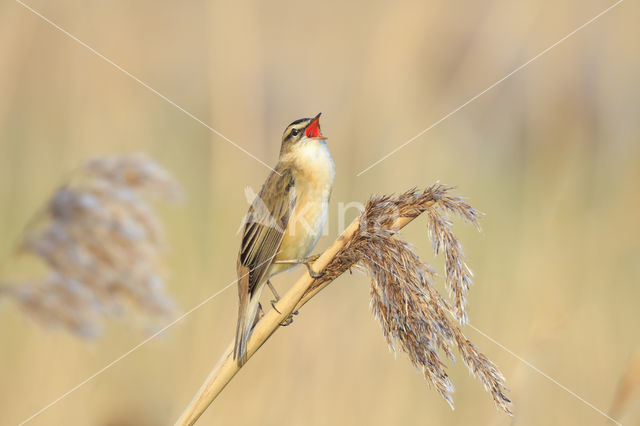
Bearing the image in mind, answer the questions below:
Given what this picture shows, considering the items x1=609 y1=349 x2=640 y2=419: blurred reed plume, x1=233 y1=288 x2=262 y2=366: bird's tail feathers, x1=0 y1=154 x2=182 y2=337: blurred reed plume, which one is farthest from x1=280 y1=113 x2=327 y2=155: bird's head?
x1=609 y1=349 x2=640 y2=419: blurred reed plume

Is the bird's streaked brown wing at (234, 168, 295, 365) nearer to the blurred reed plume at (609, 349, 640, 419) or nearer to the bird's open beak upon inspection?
the bird's open beak

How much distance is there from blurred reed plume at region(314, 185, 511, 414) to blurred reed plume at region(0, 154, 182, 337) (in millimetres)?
735

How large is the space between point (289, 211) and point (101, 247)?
0.75 meters

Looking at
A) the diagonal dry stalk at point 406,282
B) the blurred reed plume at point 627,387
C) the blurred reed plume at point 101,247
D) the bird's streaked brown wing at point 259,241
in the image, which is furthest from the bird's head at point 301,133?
the blurred reed plume at point 627,387

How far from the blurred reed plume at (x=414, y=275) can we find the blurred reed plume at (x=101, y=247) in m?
0.73

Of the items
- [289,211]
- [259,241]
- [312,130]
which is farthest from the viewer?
[312,130]

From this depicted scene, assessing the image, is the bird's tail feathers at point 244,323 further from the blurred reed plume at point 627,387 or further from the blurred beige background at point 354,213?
the blurred reed plume at point 627,387

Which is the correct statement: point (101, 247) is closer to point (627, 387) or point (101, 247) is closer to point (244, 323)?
point (244, 323)

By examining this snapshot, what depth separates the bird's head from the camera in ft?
8.54

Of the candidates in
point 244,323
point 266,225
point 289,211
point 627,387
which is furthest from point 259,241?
point 627,387

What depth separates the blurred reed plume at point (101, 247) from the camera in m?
1.92

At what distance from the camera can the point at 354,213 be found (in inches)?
107

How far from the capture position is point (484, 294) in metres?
2.82

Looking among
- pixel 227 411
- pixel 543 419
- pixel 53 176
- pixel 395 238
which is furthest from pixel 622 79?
pixel 53 176
